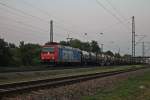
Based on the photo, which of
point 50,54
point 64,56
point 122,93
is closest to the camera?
point 122,93

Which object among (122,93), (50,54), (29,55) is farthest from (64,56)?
(122,93)

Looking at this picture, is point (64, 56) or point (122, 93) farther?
point (64, 56)

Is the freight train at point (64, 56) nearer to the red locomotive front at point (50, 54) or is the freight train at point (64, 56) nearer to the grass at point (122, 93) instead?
the red locomotive front at point (50, 54)

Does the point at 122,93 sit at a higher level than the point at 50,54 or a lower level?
lower

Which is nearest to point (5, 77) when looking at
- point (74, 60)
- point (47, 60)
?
point (47, 60)

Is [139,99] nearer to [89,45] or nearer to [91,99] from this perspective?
[91,99]

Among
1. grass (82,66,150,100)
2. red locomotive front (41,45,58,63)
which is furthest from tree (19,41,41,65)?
grass (82,66,150,100)

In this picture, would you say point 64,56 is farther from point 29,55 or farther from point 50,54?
point 29,55

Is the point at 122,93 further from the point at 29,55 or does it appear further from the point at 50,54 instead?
the point at 29,55

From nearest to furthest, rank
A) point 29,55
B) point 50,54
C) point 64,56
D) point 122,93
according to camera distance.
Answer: point 122,93 < point 50,54 < point 64,56 < point 29,55

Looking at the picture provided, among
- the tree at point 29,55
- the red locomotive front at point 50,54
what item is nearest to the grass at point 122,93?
the red locomotive front at point 50,54

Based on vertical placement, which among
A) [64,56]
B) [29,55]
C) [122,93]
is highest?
[29,55]

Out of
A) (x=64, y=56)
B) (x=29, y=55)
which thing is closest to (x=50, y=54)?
(x=64, y=56)

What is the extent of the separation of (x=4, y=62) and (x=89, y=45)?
94.8m
